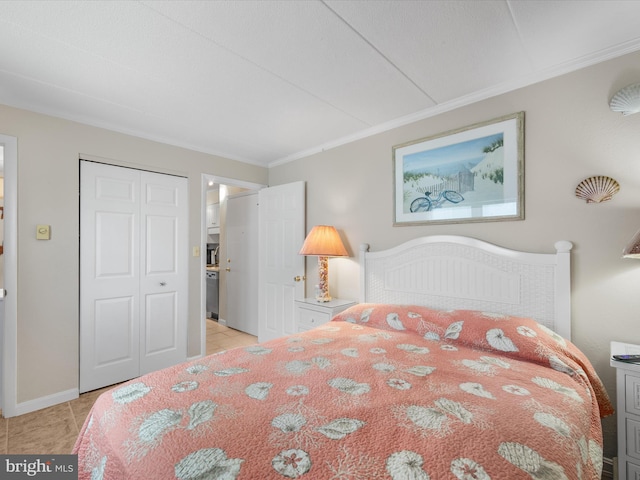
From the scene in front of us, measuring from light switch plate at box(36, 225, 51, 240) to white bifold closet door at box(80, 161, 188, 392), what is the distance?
0.22 metres

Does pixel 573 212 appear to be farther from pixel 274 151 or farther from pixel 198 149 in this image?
pixel 198 149

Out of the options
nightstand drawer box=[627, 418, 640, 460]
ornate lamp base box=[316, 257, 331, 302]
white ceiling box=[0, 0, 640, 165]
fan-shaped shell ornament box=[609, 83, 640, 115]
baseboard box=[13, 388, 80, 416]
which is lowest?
baseboard box=[13, 388, 80, 416]

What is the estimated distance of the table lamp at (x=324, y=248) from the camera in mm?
2906

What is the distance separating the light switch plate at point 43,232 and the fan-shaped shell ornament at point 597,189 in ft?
12.5

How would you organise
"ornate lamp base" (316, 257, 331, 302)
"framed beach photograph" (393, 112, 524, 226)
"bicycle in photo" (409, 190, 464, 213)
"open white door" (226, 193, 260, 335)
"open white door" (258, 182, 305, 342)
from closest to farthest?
1. "framed beach photograph" (393, 112, 524, 226)
2. "bicycle in photo" (409, 190, 464, 213)
3. "ornate lamp base" (316, 257, 331, 302)
4. "open white door" (258, 182, 305, 342)
5. "open white door" (226, 193, 260, 335)

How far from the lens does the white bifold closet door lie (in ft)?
8.82

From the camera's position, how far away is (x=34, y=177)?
2404 millimetres

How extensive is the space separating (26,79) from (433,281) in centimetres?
319

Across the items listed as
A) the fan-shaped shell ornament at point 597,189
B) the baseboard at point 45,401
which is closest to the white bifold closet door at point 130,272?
the baseboard at point 45,401

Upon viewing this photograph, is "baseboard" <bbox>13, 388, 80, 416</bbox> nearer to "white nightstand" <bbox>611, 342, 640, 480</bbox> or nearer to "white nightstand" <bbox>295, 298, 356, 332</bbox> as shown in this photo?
"white nightstand" <bbox>295, 298, 356, 332</bbox>

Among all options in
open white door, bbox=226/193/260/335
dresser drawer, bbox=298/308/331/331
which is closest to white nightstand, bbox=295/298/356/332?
dresser drawer, bbox=298/308/331/331

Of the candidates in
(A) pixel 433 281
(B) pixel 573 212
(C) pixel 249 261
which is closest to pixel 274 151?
(C) pixel 249 261

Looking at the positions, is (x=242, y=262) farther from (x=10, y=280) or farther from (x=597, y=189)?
(x=597, y=189)

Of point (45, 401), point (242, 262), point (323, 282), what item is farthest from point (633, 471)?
point (242, 262)
